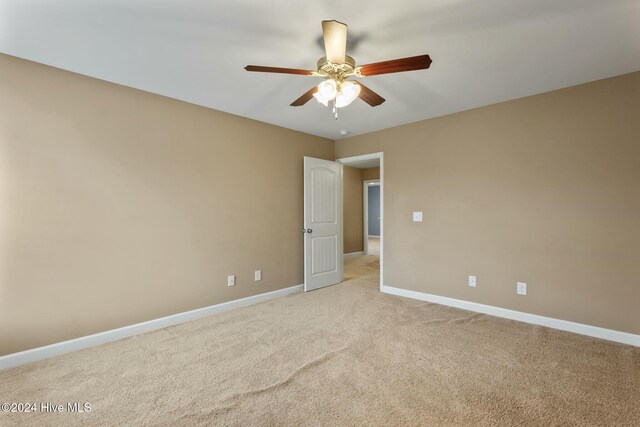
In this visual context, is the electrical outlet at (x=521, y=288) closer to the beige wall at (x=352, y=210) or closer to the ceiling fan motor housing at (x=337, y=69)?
the ceiling fan motor housing at (x=337, y=69)

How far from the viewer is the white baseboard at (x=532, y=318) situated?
2695 mm

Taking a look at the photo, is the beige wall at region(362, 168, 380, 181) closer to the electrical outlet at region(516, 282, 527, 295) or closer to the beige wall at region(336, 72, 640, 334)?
the beige wall at region(336, 72, 640, 334)

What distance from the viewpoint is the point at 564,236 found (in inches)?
118

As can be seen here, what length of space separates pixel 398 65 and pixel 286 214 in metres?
2.87

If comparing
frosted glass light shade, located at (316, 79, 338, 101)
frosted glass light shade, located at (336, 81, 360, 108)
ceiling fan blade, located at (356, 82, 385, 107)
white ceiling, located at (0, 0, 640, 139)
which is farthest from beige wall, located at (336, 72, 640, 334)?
frosted glass light shade, located at (316, 79, 338, 101)

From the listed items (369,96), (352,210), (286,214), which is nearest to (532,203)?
(369,96)

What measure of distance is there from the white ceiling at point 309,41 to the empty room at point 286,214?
0.06 feet

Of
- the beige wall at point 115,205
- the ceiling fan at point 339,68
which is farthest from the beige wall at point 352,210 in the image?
the ceiling fan at point 339,68

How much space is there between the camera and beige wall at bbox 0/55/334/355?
2.37 m

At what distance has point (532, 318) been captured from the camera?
3156mm

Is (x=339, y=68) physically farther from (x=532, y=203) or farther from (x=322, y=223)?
(x=322, y=223)

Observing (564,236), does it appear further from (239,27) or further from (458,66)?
(239,27)

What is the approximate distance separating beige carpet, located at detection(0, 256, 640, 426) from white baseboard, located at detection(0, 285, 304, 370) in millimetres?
93

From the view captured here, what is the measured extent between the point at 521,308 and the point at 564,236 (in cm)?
89
